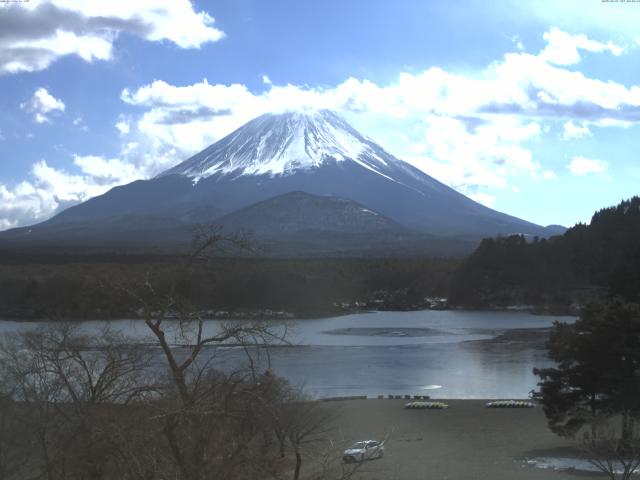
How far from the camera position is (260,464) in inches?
166

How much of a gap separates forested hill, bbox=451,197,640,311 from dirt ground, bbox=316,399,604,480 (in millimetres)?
36485

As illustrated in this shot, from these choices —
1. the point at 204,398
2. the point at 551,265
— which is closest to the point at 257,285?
the point at 551,265

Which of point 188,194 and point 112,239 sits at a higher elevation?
point 188,194

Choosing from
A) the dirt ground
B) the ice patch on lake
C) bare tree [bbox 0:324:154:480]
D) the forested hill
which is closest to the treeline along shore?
the forested hill

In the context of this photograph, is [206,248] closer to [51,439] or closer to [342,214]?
[51,439]

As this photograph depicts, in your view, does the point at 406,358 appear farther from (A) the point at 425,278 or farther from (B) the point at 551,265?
(A) the point at 425,278

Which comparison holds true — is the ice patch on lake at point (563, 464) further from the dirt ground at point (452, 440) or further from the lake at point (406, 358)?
the lake at point (406, 358)

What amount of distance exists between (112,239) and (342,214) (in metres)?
41.2

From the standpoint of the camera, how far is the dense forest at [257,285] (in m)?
35.8

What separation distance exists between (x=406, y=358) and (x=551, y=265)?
3132cm

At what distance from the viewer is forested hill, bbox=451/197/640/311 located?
56.4m

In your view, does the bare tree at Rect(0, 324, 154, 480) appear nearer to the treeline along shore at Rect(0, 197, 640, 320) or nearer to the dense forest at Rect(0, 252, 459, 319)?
the dense forest at Rect(0, 252, 459, 319)

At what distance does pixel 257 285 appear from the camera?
47531 millimetres

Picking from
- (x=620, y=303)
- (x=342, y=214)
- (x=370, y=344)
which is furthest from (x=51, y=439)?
(x=342, y=214)
